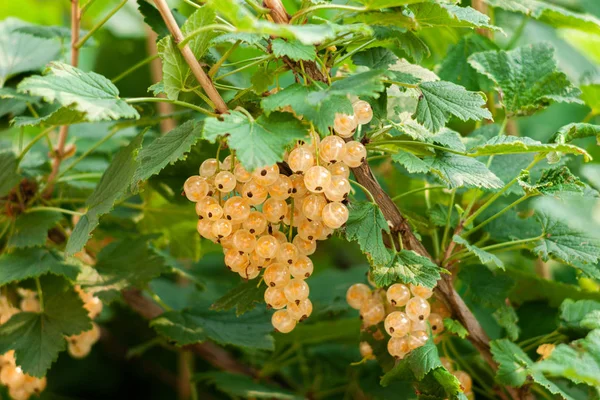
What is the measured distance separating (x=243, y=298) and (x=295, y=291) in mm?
96

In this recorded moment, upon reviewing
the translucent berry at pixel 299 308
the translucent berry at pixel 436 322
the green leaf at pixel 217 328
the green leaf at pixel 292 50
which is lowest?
the green leaf at pixel 217 328

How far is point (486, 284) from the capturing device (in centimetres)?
94

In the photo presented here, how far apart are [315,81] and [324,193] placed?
127 millimetres

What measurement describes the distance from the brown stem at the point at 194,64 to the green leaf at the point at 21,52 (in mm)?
530

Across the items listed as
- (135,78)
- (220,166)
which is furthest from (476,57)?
(135,78)

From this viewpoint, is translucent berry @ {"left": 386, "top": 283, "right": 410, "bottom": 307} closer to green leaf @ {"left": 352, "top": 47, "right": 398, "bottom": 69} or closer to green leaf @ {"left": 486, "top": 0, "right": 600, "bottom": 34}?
green leaf @ {"left": 352, "top": 47, "right": 398, "bottom": 69}

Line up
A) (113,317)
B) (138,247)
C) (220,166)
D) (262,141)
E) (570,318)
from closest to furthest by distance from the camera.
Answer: (262,141)
(220,166)
(570,318)
(138,247)
(113,317)

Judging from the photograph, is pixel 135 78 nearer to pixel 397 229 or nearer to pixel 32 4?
pixel 32 4

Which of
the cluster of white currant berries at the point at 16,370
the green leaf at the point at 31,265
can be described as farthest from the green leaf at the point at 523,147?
the cluster of white currant berries at the point at 16,370

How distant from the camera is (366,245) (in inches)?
28.6

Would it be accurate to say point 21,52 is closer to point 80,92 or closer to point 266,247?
point 80,92

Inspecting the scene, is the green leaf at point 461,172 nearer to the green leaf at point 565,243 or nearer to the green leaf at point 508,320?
the green leaf at point 565,243

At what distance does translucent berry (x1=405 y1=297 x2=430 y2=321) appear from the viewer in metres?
0.80

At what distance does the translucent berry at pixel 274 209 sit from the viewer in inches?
29.5
